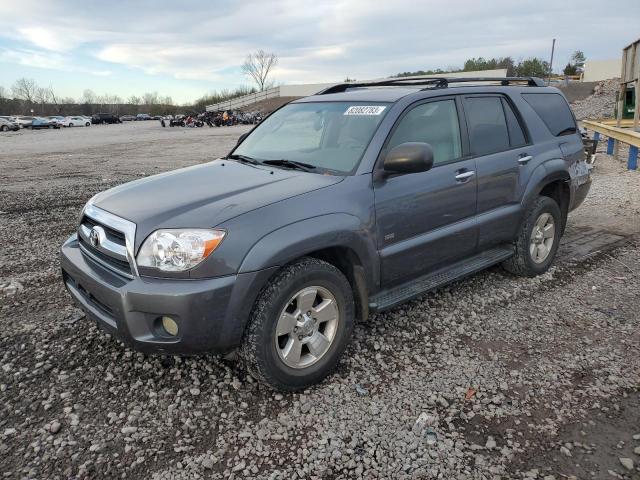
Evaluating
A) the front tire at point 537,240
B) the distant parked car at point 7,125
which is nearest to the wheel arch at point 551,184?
the front tire at point 537,240

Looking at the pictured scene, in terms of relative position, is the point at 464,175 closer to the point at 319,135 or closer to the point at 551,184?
the point at 319,135

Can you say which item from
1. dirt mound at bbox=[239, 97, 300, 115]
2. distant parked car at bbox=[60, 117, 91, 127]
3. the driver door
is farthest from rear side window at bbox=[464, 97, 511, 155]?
dirt mound at bbox=[239, 97, 300, 115]

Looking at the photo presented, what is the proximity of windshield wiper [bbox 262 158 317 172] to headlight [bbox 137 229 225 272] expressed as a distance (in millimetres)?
1033

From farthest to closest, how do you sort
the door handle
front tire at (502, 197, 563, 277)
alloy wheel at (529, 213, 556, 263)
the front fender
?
alloy wheel at (529, 213, 556, 263) → front tire at (502, 197, 563, 277) → the door handle → the front fender

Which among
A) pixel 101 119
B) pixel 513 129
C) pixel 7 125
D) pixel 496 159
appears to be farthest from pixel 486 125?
pixel 101 119

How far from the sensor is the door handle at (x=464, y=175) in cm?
385

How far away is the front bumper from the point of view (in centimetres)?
261

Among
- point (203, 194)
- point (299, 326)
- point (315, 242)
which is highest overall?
point (203, 194)

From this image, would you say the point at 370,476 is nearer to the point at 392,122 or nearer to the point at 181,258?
the point at 181,258

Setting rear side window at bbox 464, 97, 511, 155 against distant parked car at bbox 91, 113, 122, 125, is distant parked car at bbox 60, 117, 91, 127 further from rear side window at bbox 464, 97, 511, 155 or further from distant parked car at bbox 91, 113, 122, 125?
rear side window at bbox 464, 97, 511, 155

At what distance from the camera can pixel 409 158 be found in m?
3.18

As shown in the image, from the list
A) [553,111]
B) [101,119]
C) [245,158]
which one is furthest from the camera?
[101,119]

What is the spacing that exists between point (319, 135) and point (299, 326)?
1.60 metres

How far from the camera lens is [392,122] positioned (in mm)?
3527
